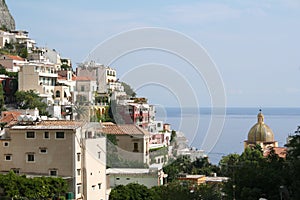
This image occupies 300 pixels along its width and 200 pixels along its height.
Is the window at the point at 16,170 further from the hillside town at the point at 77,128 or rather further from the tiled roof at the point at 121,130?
the tiled roof at the point at 121,130

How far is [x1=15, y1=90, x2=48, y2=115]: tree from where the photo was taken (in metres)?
26.0

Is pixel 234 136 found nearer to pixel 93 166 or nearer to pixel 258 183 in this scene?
pixel 93 166

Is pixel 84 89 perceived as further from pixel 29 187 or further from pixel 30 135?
pixel 29 187

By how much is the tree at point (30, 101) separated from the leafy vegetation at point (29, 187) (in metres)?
9.42

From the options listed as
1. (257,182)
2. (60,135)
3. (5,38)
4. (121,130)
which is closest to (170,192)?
(257,182)

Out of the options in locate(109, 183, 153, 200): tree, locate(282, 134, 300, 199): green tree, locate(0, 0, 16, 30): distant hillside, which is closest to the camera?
locate(282, 134, 300, 199): green tree

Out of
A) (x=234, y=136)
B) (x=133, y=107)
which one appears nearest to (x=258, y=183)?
(x=133, y=107)

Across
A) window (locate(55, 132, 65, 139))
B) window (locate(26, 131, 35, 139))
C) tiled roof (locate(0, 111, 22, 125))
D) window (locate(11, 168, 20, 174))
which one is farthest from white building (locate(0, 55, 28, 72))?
window (locate(55, 132, 65, 139))

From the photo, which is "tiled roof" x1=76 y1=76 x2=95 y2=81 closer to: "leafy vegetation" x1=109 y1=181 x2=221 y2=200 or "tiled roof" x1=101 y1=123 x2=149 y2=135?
"tiled roof" x1=101 y1=123 x2=149 y2=135

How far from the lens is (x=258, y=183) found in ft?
38.9

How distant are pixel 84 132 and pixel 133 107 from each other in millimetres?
9486

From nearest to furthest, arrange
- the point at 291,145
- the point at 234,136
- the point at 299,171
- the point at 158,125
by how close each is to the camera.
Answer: the point at 299,171, the point at 291,145, the point at 158,125, the point at 234,136

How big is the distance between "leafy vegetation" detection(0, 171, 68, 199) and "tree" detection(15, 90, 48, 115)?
942 cm

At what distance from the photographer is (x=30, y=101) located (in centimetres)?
2634
